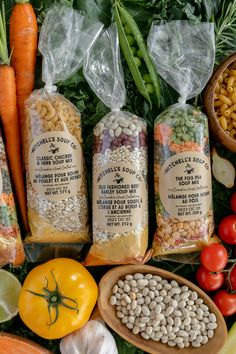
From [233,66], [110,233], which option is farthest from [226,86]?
[110,233]

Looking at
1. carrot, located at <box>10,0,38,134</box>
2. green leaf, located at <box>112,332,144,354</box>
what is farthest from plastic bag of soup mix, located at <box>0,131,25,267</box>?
green leaf, located at <box>112,332,144,354</box>

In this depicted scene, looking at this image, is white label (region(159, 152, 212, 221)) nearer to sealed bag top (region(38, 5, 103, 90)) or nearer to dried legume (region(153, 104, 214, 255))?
dried legume (region(153, 104, 214, 255))

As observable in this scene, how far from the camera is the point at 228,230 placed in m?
1.55

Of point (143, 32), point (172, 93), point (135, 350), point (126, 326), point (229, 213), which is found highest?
point (143, 32)

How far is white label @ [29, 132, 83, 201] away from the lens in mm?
1442

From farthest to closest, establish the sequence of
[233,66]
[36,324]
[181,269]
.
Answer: [181,269] < [233,66] < [36,324]

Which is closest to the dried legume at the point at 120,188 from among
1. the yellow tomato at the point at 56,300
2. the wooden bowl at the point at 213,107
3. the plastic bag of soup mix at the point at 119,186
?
the plastic bag of soup mix at the point at 119,186

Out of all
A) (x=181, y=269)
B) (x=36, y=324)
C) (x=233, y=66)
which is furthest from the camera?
(x=181, y=269)

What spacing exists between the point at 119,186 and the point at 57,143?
0.75 feet

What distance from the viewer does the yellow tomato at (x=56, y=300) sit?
56.6 inches

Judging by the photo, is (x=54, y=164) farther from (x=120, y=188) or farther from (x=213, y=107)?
(x=213, y=107)

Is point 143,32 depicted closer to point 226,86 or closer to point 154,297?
point 226,86

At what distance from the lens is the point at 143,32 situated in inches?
63.7

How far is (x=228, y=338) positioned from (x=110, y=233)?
1.79ft
